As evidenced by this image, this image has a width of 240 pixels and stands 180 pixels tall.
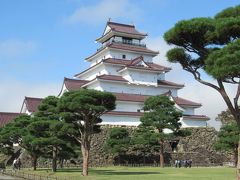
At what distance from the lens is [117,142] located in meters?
39.7

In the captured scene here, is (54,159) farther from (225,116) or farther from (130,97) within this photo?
(225,116)

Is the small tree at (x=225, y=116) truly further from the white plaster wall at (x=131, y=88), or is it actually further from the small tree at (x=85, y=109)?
the small tree at (x=85, y=109)

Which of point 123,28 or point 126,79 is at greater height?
point 123,28

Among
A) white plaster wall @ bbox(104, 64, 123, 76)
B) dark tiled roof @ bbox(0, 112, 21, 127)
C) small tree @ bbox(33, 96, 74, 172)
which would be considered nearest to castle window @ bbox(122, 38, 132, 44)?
white plaster wall @ bbox(104, 64, 123, 76)

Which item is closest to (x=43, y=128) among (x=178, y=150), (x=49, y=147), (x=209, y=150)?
(x=49, y=147)

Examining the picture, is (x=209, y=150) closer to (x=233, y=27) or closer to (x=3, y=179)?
(x=3, y=179)

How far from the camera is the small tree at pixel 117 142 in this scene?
3950cm

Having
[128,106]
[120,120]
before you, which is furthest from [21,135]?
[128,106]

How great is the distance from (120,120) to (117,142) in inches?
362

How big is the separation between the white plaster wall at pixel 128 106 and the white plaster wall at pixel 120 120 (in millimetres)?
1337

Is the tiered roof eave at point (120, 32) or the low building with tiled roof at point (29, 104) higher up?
the tiered roof eave at point (120, 32)

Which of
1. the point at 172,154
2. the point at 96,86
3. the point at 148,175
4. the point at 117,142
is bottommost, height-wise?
the point at 148,175

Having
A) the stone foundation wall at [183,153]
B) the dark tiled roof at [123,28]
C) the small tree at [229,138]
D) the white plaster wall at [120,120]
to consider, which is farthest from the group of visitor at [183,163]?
the dark tiled roof at [123,28]

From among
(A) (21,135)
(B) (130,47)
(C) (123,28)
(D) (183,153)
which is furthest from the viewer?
(C) (123,28)
